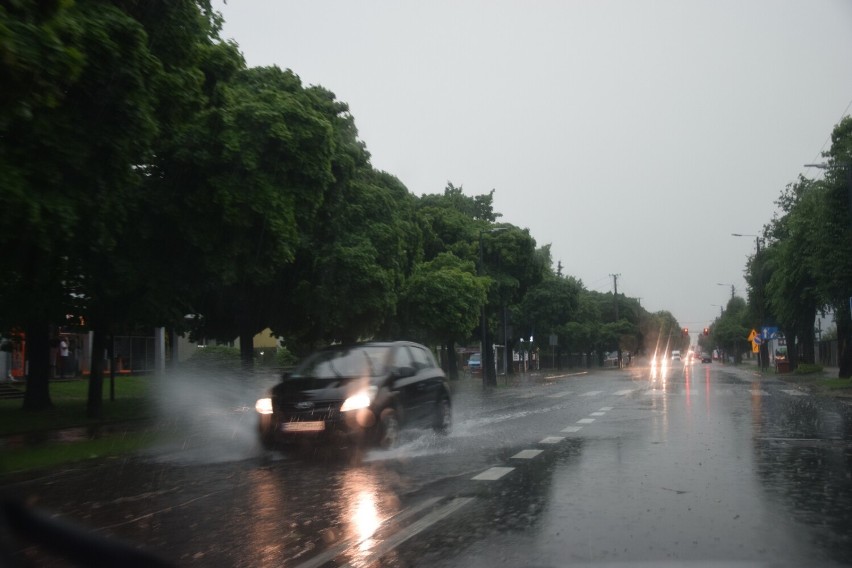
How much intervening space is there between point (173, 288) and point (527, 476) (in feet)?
32.1

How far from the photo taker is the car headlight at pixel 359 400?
11227 mm

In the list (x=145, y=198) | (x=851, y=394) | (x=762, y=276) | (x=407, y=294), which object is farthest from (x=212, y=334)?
(x=762, y=276)

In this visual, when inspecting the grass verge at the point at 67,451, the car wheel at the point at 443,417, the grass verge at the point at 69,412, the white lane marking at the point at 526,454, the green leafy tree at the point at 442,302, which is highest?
the green leafy tree at the point at 442,302

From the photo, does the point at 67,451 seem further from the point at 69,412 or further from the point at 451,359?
the point at 451,359

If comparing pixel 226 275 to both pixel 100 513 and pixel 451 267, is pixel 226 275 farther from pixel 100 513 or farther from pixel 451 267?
pixel 451 267

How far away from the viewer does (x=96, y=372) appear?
58.9 feet

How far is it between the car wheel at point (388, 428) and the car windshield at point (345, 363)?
24.1 inches

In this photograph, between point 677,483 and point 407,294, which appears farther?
point 407,294

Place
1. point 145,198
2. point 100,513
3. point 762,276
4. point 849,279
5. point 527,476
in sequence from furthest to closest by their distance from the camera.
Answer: point 762,276 < point 849,279 < point 145,198 < point 527,476 < point 100,513

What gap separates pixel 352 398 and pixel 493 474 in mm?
2580

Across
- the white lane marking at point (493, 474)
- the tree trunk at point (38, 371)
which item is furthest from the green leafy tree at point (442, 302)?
the white lane marking at point (493, 474)

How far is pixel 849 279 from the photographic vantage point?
29.3m

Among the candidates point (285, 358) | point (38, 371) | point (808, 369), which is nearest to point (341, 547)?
point (38, 371)

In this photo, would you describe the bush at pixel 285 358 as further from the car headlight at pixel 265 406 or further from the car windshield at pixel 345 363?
→ the car headlight at pixel 265 406
